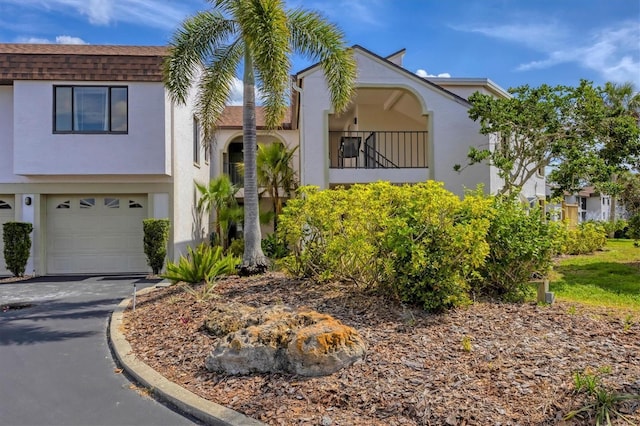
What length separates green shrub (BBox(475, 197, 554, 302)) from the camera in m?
6.61

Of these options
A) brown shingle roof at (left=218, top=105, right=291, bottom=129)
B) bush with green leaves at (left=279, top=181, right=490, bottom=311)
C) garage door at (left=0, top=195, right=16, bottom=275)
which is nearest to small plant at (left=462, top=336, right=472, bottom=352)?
bush with green leaves at (left=279, top=181, right=490, bottom=311)

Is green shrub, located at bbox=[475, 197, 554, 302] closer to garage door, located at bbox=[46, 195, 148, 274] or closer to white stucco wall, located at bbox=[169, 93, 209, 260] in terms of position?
white stucco wall, located at bbox=[169, 93, 209, 260]

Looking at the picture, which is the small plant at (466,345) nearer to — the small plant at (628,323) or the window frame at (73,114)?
the small plant at (628,323)

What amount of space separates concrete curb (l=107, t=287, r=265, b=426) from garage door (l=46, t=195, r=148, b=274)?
8.50 m

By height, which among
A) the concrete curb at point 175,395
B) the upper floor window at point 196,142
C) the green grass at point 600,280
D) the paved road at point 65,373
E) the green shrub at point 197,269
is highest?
the upper floor window at point 196,142

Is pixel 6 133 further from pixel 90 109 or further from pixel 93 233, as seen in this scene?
pixel 93 233

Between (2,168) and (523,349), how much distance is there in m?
15.0

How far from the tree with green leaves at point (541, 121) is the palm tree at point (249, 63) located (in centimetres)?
535

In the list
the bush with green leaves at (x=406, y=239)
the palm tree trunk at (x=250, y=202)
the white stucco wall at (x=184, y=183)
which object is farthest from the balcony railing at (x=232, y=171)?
the bush with green leaves at (x=406, y=239)

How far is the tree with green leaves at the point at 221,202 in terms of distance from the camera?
55.2 ft

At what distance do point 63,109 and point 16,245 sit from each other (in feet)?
13.8

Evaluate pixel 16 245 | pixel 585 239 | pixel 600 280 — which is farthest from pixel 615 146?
pixel 16 245

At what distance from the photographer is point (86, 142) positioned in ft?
41.7

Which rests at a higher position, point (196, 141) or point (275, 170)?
point (196, 141)
